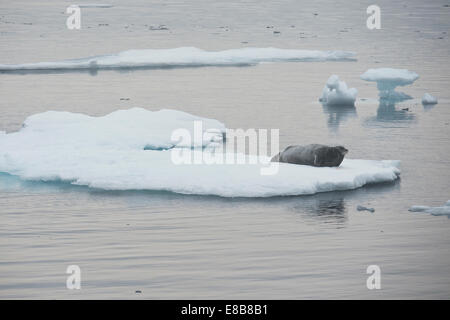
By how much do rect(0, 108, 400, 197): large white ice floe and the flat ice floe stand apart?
13.1 meters

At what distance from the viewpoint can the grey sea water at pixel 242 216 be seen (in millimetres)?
9633

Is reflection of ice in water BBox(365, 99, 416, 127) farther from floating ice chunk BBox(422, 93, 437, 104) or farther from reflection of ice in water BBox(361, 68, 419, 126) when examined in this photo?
floating ice chunk BBox(422, 93, 437, 104)

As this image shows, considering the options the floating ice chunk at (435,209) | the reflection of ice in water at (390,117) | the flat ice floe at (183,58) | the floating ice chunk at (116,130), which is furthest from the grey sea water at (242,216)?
the floating ice chunk at (116,130)

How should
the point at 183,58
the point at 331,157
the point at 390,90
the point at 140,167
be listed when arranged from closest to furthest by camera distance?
the point at 140,167 → the point at 331,157 → the point at 390,90 → the point at 183,58

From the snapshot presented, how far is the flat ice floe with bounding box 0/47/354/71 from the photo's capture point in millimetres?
30406

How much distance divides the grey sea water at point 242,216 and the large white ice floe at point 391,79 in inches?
17.3

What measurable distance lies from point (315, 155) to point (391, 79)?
32.1 ft

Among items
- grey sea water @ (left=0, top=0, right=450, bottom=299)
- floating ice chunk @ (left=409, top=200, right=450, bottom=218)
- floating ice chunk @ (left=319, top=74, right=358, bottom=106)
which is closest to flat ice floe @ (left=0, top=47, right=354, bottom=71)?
grey sea water @ (left=0, top=0, right=450, bottom=299)

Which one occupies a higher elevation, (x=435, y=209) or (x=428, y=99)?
(x=428, y=99)

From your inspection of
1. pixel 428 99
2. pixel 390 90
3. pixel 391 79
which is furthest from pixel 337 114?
pixel 390 90

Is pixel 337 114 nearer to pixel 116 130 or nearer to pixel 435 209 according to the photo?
pixel 116 130

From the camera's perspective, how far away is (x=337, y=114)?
21.7 m

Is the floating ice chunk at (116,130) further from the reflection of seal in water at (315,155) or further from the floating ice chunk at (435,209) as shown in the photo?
the floating ice chunk at (435,209)

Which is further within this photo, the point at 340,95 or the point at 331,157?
the point at 340,95
